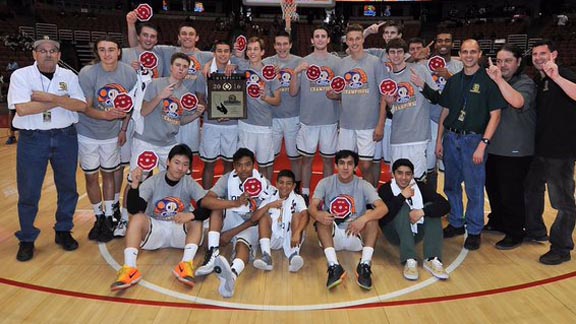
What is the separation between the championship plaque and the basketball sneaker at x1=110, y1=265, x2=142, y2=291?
212cm

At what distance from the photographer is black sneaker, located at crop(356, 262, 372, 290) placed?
4.04 metres

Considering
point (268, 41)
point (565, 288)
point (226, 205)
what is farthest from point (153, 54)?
point (268, 41)

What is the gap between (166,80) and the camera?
508 cm

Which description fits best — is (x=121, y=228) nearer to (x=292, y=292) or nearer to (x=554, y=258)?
(x=292, y=292)

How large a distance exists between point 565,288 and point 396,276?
1.43 metres

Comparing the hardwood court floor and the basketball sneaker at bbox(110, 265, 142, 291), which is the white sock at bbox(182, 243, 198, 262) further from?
the basketball sneaker at bbox(110, 265, 142, 291)

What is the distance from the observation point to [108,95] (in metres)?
4.82

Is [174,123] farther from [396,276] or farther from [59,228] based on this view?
[396,276]

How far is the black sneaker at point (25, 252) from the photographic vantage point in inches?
183
